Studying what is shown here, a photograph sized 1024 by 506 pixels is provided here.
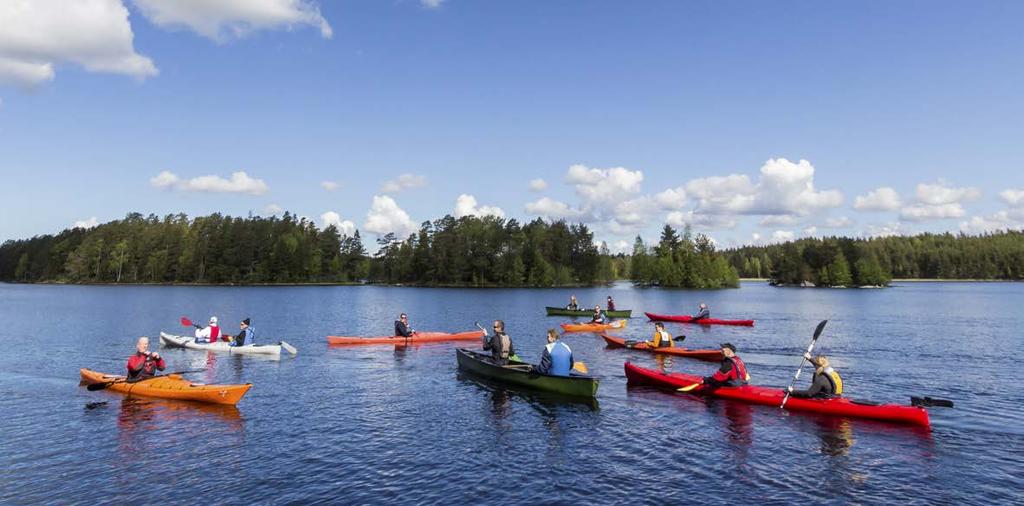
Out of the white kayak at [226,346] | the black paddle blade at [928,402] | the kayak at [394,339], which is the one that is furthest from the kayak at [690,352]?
the white kayak at [226,346]

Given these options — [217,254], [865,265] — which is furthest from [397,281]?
[865,265]

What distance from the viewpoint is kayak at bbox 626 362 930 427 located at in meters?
19.0

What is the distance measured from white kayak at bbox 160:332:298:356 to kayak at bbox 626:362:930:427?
21.3m

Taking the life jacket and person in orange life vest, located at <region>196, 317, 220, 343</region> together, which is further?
person in orange life vest, located at <region>196, 317, 220, 343</region>

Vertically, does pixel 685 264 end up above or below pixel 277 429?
above

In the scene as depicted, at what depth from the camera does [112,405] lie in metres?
21.7

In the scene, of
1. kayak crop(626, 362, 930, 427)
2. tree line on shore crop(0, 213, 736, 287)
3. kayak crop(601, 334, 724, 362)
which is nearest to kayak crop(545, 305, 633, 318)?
kayak crop(601, 334, 724, 362)

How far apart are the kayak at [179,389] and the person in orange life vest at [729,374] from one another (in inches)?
693

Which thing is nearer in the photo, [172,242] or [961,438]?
[961,438]

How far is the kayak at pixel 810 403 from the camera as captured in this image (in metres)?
19.0

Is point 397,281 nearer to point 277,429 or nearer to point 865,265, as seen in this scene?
point 865,265

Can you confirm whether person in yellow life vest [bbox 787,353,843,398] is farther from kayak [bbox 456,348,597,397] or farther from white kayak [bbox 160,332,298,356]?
white kayak [bbox 160,332,298,356]

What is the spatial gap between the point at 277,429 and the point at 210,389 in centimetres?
439

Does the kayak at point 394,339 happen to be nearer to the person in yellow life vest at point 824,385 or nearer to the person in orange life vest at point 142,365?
the person in orange life vest at point 142,365
